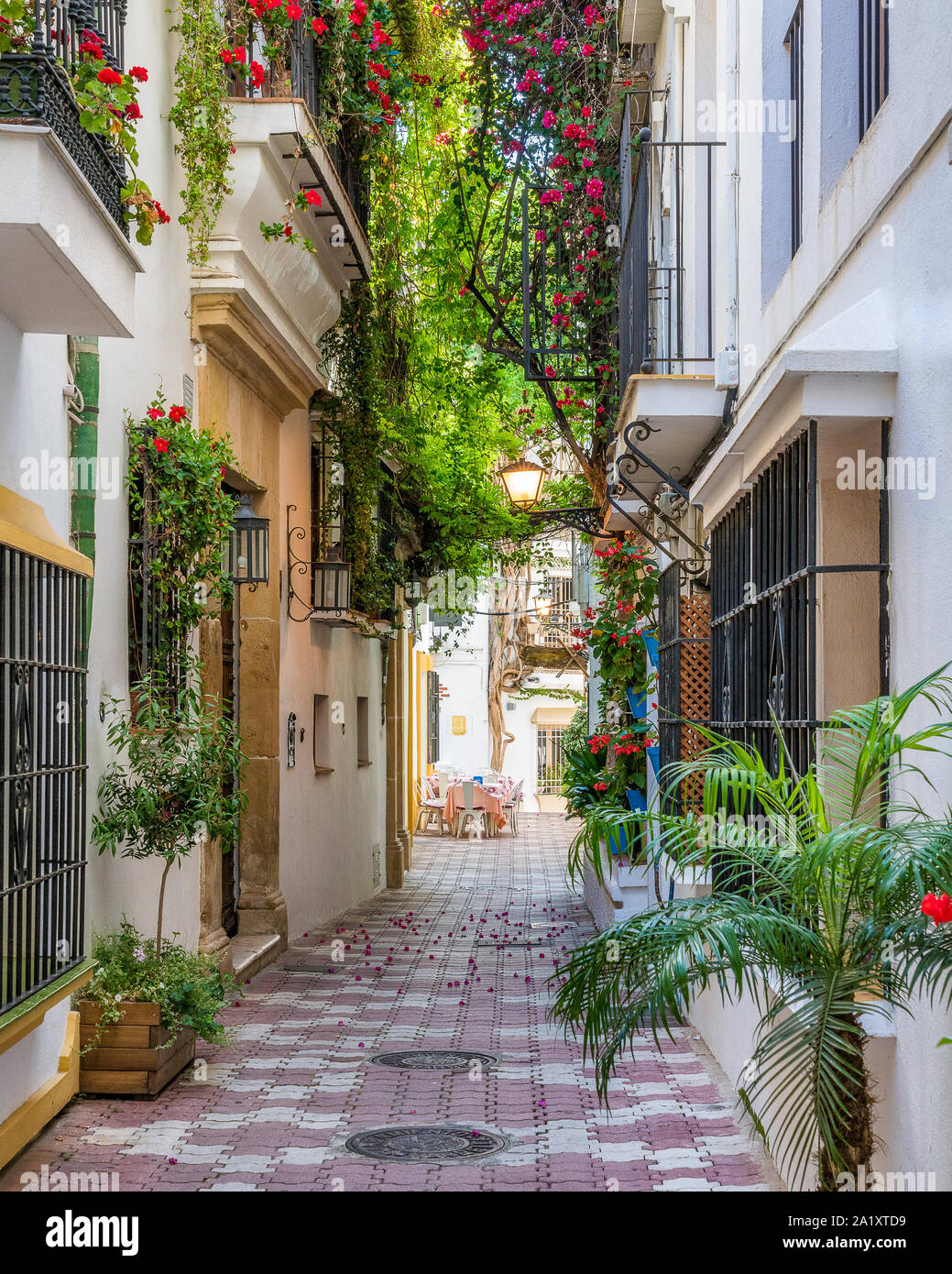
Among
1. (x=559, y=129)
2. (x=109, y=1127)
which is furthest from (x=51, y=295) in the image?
(x=559, y=129)

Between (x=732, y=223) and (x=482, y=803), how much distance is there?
68.7 feet

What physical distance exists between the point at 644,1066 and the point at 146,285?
5189 millimetres

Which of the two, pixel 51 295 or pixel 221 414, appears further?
pixel 221 414

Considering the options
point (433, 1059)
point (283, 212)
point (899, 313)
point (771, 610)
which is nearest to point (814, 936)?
point (899, 313)

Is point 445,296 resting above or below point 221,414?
above

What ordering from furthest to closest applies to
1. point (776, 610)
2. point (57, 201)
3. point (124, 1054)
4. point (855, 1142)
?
point (124, 1054) → point (776, 610) → point (57, 201) → point (855, 1142)

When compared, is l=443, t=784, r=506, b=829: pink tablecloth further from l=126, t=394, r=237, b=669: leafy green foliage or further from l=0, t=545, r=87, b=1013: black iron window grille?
l=0, t=545, r=87, b=1013: black iron window grille

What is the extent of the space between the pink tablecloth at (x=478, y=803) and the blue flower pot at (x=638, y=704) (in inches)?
631

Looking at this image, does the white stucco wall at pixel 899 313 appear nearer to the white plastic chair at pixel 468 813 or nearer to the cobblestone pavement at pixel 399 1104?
the cobblestone pavement at pixel 399 1104

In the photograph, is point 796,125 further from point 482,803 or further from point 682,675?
point 482,803

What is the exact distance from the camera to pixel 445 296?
601 inches

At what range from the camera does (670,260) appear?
32.6 ft

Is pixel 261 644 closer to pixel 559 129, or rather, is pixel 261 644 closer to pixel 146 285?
pixel 146 285

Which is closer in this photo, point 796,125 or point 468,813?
point 796,125
